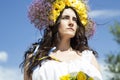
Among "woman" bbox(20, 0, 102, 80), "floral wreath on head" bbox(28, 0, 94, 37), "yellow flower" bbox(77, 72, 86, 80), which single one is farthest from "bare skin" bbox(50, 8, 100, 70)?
"yellow flower" bbox(77, 72, 86, 80)

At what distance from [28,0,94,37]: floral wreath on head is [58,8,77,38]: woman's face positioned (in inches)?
5.0

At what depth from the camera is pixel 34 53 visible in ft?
13.1

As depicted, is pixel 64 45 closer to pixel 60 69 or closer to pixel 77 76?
pixel 60 69

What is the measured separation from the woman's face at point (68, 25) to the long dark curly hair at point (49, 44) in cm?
5

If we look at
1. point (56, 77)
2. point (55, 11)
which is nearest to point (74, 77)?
point (56, 77)

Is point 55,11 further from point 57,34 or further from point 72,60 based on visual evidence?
point 72,60

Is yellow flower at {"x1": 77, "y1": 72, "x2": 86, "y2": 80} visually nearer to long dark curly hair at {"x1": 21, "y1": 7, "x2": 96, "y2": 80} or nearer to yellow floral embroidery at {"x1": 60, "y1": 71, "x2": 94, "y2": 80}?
yellow floral embroidery at {"x1": 60, "y1": 71, "x2": 94, "y2": 80}

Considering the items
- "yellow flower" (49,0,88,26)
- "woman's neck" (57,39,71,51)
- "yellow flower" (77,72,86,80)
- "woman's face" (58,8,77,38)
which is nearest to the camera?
"yellow flower" (77,72,86,80)

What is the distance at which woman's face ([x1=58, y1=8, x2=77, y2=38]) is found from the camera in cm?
385

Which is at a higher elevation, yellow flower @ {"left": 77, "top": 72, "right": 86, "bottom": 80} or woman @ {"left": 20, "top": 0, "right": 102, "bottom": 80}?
woman @ {"left": 20, "top": 0, "right": 102, "bottom": 80}

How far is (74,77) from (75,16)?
59 cm

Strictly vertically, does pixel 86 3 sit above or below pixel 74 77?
above

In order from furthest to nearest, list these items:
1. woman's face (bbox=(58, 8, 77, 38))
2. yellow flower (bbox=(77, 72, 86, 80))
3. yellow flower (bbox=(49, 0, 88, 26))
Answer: yellow flower (bbox=(49, 0, 88, 26)), woman's face (bbox=(58, 8, 77, 38)), yellow flower (bbox=(77, 72, 86, 80))

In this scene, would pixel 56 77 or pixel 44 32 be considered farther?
pixel 44 32
